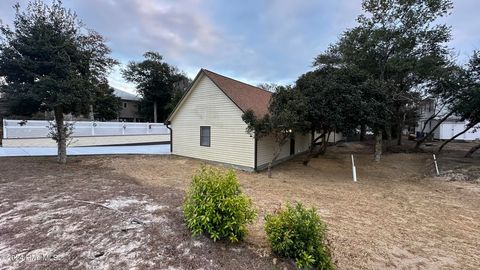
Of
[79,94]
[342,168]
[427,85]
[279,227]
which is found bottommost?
[342,168]

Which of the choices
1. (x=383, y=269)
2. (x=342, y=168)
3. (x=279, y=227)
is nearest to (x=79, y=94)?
(x=279, y=227)

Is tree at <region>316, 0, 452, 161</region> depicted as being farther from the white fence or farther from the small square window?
the white fence

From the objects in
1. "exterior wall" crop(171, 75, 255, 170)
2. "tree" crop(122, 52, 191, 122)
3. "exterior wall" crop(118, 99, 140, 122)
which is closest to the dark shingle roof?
"exterior wall" crop(171, 75, 255, 170)

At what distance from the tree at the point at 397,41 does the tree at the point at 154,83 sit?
2650 cm

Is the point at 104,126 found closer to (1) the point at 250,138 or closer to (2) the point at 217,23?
(2) the point at 217,23

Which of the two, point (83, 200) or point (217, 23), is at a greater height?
point (217, 23)

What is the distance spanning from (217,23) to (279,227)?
12336mm

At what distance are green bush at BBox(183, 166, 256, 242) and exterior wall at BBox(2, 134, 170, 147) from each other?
16043mm

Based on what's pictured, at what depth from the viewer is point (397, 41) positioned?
1402cm

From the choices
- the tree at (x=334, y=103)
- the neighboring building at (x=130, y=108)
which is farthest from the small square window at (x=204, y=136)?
the neighboring building at (x=130, y=108)

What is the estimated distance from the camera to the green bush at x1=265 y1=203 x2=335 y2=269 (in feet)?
9.80

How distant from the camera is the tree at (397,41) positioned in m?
13.7

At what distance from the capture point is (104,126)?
18203 millimetres

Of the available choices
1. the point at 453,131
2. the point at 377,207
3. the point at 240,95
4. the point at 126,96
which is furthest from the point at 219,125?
the point at 126,96
